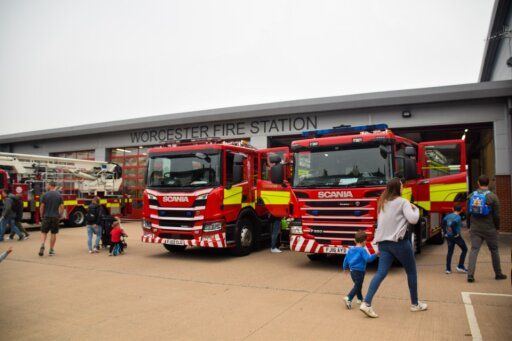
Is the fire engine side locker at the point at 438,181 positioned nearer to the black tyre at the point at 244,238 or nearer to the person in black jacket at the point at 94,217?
the black tyre at the point at 244,238

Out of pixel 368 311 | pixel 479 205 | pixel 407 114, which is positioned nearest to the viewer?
pixel 368 311

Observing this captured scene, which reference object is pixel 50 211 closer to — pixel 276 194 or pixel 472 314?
pixel 276 194

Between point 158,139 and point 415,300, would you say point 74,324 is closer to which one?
point 415,300

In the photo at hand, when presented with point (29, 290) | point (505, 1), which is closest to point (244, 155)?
point (29, 290)

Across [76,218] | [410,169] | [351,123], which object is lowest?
[76,218]

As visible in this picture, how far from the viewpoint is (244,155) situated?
35.8ft

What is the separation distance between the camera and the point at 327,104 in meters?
17.7

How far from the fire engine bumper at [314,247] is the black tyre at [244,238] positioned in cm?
206

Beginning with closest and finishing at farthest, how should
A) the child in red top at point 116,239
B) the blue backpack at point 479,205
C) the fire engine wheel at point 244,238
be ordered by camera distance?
the blue backpack at point 479,205, the fire engine wheel at point 244,238, the child in red top at point 116,239

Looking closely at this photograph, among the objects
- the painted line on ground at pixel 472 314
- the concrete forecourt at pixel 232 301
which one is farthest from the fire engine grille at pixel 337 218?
the painted line on ground at pixel 472 314

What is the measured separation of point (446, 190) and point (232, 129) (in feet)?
38.4

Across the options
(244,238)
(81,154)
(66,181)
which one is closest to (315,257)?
(244,238)

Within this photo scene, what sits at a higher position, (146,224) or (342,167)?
(342,167)

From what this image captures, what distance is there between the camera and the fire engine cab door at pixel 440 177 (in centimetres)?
1022
